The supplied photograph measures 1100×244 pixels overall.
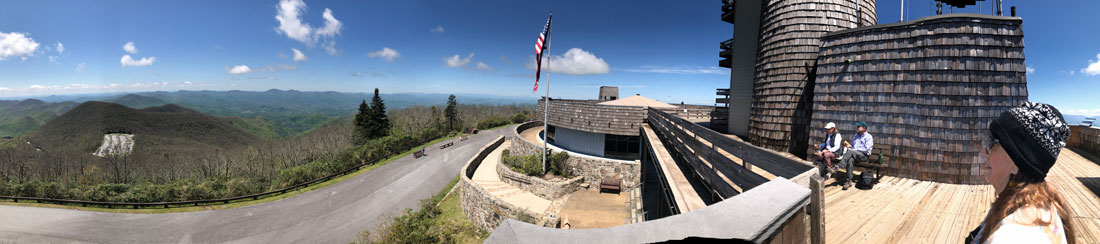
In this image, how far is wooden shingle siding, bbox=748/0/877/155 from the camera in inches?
283

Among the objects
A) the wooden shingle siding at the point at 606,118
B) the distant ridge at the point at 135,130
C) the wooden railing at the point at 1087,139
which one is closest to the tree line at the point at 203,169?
the wooden shingle siding at the point at 606,118

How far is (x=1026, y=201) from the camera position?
1.19 metres

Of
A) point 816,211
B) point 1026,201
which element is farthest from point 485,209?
point 1026,201

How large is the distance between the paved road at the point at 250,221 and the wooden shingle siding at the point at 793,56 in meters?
14.7

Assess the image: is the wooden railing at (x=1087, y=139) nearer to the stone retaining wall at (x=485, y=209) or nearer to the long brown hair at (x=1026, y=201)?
the long brown hair at (x=1026, y=201)

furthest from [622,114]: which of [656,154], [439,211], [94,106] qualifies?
[94,106]

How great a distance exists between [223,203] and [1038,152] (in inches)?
1019

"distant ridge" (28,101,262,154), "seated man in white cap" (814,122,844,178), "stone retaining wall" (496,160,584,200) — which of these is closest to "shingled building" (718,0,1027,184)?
"seated man in white cap" (814,122,844,178)

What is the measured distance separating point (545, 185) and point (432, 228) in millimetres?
4497

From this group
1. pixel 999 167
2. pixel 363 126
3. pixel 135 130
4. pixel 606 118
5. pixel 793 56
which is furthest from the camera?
pixel 135 130

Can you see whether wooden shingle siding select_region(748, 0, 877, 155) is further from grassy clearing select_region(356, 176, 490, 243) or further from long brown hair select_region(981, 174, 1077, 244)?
grassy clearing select_region(356, 176, 490, 243)

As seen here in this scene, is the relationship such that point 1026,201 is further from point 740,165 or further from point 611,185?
point 611,185

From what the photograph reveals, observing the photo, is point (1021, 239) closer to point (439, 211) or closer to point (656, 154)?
point (656, 154)

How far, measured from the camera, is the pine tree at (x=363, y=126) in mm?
34844
